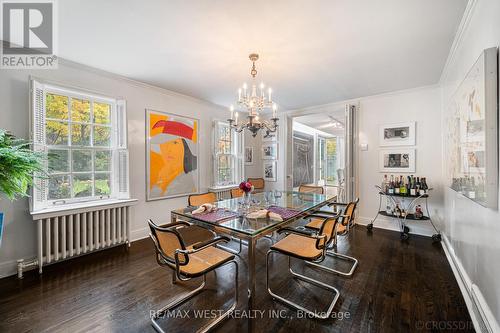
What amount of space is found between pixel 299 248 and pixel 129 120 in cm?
310

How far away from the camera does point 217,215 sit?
212cm

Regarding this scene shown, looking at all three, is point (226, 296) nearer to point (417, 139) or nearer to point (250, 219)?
point (250, 219)

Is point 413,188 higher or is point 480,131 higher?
point 480,131

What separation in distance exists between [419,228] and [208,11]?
4.48m

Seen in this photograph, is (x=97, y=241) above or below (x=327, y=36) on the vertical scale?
below

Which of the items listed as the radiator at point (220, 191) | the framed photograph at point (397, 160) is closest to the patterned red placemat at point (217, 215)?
the radiator at point (220, 191)

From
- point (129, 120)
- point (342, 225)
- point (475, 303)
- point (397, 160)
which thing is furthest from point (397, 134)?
point (129, 120)

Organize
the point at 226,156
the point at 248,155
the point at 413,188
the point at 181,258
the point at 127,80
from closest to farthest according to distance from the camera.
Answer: the point at 181,258 < the point at 127,80 < the point at 413,188 < the point at 226,156 < the point at 248,155

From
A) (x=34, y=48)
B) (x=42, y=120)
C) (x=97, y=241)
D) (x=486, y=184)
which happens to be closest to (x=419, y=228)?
(x=486, y=184)

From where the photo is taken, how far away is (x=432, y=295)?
1.99 meters

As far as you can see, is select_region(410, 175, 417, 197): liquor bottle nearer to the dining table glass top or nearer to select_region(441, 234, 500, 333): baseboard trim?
select_region(441, 234, 500, 333): baseboard trim

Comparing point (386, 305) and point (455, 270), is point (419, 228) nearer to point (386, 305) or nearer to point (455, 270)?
point (455, 270)

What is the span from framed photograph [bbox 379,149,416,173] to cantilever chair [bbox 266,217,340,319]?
2715 millimetres

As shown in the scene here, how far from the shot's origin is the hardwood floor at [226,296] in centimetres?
165
